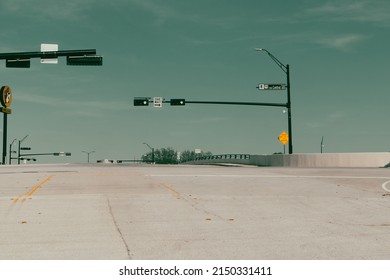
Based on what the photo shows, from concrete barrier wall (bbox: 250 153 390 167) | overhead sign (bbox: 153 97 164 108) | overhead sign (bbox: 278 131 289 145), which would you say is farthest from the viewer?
overhead sign (bbox: 153 97 164 108)

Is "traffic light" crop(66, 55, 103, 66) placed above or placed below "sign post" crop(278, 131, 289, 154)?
above

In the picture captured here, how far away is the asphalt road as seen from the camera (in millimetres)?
7846

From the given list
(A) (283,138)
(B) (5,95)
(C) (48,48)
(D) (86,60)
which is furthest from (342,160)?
(B) (5,95)

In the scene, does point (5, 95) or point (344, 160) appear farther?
point (5, 95)

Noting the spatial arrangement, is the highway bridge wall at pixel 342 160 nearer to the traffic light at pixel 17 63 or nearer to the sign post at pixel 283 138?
the sign post at pixel 283 138

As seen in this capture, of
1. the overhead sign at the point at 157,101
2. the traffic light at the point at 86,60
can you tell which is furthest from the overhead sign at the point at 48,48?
the overhead sign at the point at 157,101

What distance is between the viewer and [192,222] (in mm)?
10609

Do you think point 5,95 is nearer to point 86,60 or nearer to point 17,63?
point 17,63

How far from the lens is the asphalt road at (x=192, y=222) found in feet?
25.7

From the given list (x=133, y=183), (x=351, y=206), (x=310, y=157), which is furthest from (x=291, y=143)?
(x=351, y=206)

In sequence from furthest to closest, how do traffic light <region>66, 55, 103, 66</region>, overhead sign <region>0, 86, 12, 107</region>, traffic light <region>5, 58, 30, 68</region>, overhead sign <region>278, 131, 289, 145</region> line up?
overhead sign <region>278, 131, 289, 145</region> → overhead sign <region>0, 86, 12, 107</region> → traffic light <region>5, 58, 30, 68</region> → traffic light <region>66, 55, 103, 66</region>

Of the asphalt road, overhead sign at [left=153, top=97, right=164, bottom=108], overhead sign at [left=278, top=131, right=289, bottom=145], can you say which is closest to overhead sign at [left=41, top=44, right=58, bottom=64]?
the asphalt road

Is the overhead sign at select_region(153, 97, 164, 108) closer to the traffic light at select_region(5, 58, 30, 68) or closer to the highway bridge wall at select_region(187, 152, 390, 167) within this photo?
the highway bridge wall at select_region(187, 152, 390, 167)
